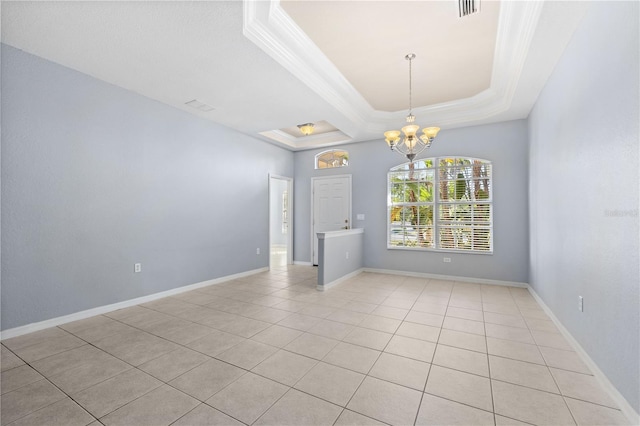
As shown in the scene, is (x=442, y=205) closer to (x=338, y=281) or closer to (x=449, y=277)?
(x=449, y=277)

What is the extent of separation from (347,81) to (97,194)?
139 inches

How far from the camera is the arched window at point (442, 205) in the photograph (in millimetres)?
5066

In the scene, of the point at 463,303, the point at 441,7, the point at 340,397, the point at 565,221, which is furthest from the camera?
the point at 463,303

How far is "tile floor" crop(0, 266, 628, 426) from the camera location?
1718mm

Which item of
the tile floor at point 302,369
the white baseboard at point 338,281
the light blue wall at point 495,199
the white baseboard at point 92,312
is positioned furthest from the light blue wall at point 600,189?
the white baseboard at point 92,312

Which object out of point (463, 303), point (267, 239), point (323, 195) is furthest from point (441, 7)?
point (267, 239)

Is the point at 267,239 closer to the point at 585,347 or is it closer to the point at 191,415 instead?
the point at 191,415

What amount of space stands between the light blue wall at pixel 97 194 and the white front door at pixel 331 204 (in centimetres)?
230

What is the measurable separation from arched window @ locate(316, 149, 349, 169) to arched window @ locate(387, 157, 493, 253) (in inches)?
46.9

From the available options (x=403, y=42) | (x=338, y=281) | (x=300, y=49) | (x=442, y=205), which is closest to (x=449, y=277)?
(x=442, y=205)

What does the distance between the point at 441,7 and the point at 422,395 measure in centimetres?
320

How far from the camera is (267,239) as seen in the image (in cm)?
618

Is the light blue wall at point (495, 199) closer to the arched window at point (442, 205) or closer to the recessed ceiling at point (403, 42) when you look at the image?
the arched window at point (442, 205)

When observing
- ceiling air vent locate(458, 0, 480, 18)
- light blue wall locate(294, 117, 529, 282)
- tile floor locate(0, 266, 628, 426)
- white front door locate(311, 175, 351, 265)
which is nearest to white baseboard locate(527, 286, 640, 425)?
tile floor locate(0, 266, 628, 426)
